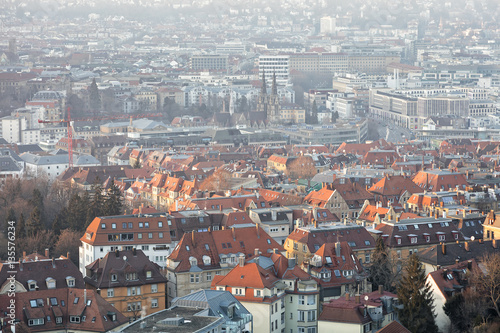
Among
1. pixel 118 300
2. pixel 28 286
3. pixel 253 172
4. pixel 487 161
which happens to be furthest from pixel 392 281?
pixel 487 161

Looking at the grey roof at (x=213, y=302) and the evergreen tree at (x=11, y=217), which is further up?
the grey roof at (x=213, y=302)

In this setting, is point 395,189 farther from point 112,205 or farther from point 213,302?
point 213,302

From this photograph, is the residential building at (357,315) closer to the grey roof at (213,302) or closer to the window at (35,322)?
the grey roof at (213,302)

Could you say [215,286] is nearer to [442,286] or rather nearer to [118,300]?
[118,300]

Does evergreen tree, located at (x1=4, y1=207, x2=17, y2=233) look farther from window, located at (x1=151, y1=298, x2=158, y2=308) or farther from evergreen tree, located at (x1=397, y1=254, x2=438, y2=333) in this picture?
evergreen tree, located at (x1=397, y1=254, x2=438, y2=333)

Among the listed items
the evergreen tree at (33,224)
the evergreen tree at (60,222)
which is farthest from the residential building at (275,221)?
the evergreen tree at (33,224)

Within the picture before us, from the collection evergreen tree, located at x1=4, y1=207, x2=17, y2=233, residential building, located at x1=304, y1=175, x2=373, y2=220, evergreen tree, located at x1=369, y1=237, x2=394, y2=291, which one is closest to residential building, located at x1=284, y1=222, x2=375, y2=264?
evergreen tree, located at x1=369, y1=237, x2=394, y2=291
